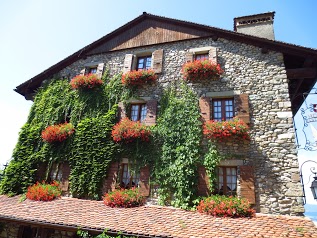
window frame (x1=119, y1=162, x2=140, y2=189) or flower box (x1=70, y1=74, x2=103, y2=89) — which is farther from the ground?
flower box (x1=70, y1=74, x2=103, y2=89)

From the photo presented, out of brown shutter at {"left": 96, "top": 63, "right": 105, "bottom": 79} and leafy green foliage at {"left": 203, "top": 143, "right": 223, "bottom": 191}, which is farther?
brown shutter at {"left": 96, "top": 63, "right": 105, "bottom": 79}

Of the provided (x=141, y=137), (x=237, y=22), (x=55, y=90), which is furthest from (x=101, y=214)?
(x=237, y=22)

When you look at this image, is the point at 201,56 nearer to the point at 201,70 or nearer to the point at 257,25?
the point at 201,70

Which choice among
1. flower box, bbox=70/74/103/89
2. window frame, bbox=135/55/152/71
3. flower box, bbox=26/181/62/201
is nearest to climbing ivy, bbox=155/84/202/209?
window frame, bbox=135/55/152/71

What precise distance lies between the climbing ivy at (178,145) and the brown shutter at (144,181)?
38 centimetres

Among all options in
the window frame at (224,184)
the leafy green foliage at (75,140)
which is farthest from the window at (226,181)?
the leafy green foliage at (75,140)

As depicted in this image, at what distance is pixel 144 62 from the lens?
457 inches

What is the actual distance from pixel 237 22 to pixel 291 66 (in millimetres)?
3795

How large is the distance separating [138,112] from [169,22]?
5.10m

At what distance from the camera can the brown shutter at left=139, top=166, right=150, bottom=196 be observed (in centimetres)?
843

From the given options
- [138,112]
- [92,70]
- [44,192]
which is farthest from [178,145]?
[92,70]

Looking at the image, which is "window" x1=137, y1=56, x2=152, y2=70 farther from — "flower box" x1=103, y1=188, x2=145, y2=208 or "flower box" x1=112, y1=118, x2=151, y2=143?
"flower box" x1=103, y1=188, x2=145, y2=208

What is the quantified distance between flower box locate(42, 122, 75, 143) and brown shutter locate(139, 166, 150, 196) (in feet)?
12.6

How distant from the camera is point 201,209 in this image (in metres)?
7.32
